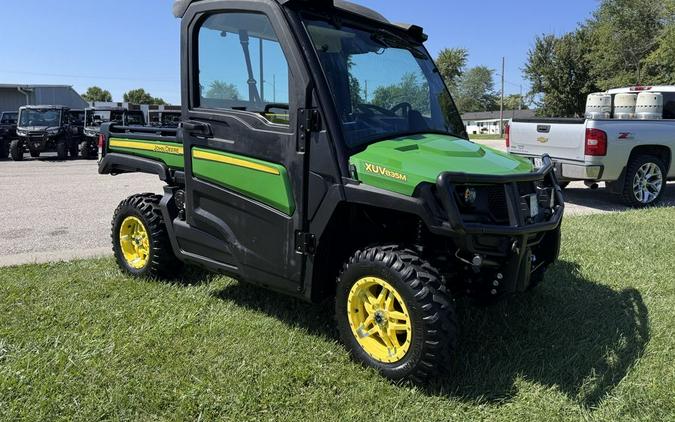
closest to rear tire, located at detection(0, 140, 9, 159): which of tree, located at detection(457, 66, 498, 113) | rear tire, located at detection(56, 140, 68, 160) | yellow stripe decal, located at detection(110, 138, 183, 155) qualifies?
rear tire, located at detection(56, 140, 68, 160)

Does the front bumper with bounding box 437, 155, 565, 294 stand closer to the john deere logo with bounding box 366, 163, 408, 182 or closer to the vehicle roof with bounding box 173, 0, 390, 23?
the john deere logo with bounding box 366, 163, 408, 182

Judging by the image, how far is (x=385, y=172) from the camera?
2.95 meters

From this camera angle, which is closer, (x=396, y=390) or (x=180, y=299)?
(x=396, y=390)

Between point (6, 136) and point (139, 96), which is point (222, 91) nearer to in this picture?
point (6, 136)

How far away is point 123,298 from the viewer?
427cm

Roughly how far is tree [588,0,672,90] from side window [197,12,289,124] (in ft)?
138

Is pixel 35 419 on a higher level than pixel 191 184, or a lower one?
lower

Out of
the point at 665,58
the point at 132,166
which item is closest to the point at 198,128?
the point at 132,166

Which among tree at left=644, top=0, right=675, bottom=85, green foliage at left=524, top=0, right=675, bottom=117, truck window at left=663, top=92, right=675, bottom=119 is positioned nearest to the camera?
truck window at left=663, top=92, right=675, bottom=119

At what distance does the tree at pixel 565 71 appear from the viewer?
4388 centimetres

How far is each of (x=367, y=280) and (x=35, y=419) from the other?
1.80m

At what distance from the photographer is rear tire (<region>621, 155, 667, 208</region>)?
8734 mm

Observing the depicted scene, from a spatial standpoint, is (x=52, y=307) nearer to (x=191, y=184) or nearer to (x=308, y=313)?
(x=191, y=184)

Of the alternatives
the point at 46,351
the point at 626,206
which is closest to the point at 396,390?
the point at 46,351
